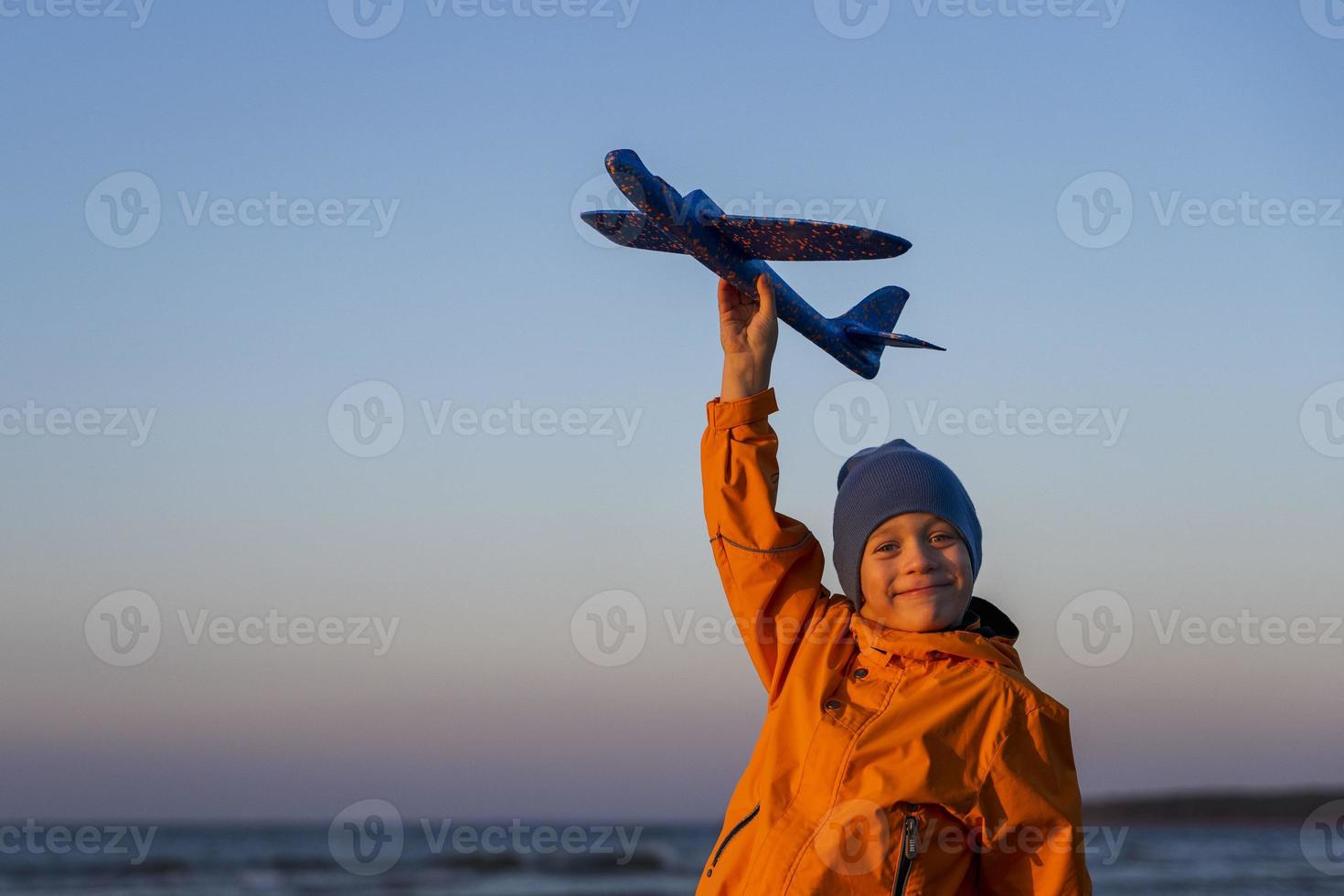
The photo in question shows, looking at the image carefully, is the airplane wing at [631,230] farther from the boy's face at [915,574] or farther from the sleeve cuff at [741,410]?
the boy's face at [915,574]

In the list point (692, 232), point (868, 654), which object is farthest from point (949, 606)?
point (692, 232)

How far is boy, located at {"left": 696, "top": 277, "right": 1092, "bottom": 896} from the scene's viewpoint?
250 centimetres

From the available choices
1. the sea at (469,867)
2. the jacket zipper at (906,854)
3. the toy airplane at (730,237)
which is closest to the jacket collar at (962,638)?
the jacket zipper at (906,854)

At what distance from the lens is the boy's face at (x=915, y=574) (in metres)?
2.77

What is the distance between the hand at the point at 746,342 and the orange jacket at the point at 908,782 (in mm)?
630

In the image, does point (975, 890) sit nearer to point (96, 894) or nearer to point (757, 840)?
point (757, 840)

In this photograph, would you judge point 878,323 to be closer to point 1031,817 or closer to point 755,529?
point 755,529

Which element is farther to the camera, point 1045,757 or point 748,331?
point 748,331

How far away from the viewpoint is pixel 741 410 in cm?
294

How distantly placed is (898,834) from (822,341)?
6.65 feet

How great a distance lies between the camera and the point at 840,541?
2984 millimetres

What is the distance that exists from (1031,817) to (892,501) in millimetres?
740

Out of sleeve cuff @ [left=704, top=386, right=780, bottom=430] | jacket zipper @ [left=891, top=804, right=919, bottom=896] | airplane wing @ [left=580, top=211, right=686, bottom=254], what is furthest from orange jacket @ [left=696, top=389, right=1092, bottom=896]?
airplane wing @ [left=580, top=211, right=686, bottom=254]

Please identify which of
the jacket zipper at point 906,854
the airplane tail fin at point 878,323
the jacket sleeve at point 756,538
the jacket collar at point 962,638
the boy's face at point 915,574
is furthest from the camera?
the airplane tail fin at point 878,323
